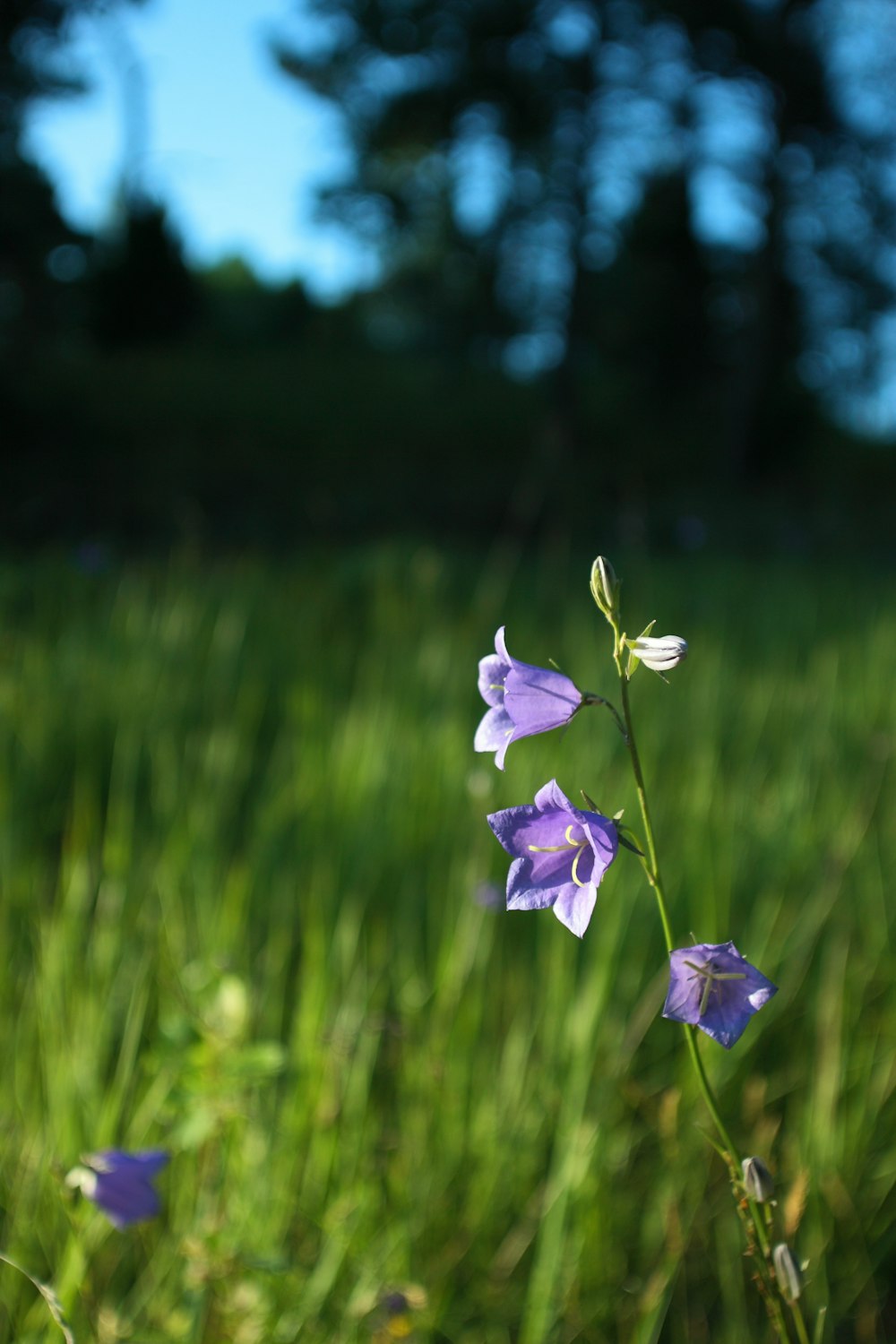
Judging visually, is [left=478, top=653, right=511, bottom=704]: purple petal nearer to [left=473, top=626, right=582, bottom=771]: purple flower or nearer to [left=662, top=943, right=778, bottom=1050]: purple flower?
[left=473, top=626, right=582, bottom=771]: purple flower

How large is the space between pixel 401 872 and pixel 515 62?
1016 centimetres

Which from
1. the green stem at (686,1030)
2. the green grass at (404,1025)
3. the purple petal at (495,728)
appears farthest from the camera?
the green grass at (404,1025)

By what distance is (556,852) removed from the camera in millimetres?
521

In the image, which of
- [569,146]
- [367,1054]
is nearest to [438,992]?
[367,1054]

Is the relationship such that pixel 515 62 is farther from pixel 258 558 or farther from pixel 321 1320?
pixel 321 1320

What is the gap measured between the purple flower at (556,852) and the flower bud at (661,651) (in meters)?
0.07

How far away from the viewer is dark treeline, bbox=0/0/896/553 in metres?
7.62

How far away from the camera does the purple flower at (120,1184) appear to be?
2.48 feet

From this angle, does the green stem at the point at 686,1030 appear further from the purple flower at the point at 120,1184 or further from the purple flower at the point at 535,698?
the purple flower at the point at 120,1184

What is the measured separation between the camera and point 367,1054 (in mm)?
1270

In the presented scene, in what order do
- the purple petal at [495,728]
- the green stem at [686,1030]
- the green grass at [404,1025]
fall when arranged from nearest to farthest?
the green stem at [686,1030] → the purple petal at [495,728] → the green grass at [404,1025]

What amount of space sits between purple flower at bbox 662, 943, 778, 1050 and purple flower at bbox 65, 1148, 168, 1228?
48cm

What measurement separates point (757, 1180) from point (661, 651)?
0.24 m

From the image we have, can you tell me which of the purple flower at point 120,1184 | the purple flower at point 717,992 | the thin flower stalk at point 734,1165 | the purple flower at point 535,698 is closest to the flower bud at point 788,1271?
the thin flower stalk at point 734,1165
